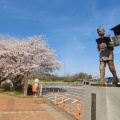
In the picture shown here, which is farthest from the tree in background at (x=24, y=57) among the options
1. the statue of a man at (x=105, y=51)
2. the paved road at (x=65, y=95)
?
the statue of a man at (x=105, y=51)

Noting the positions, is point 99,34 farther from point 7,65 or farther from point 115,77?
point 7,65

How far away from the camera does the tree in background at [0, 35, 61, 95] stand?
25402mm

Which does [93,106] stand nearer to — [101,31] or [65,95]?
[101,31]

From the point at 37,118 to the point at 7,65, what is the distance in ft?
50.8

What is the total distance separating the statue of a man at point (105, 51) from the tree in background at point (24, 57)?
17554mm

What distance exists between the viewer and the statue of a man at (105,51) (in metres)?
7.42

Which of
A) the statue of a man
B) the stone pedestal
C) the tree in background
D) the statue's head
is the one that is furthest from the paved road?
the statue's head

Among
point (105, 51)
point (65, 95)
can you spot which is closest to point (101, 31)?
point (105, 51)

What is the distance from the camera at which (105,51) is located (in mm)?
7582

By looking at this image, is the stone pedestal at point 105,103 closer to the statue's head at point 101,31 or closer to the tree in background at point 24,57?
the statue's head at point 101,31

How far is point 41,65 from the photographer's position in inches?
1074

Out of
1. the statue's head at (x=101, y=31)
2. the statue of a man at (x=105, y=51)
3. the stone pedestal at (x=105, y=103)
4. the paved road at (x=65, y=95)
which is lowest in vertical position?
the paved road at (x=65, y=95)

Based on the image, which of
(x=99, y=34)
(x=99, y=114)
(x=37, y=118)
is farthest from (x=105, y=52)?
(x=37, y=118)

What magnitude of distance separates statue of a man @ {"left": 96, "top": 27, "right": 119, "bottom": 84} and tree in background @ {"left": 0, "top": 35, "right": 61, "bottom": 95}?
1755 centimetres
